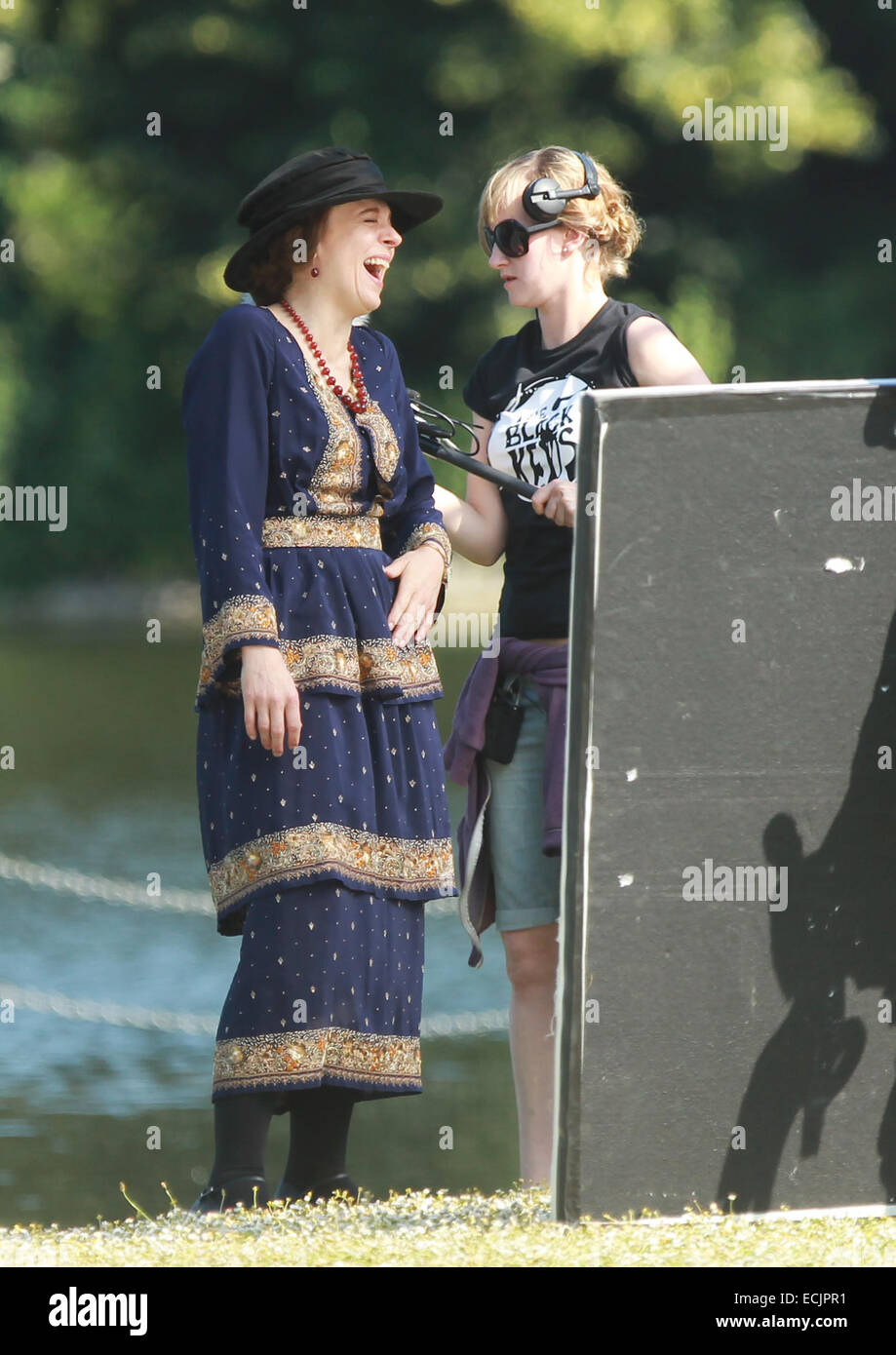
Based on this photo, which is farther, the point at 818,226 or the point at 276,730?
the point at 818,226

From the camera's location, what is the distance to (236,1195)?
332 cm

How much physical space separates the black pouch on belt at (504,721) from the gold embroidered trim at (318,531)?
30cm

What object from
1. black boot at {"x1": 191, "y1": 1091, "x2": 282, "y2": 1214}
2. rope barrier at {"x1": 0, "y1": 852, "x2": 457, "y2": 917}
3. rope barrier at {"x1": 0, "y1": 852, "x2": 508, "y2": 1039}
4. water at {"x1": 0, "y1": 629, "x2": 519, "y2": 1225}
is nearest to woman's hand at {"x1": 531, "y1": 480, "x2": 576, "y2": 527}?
black boot at {"x1": 191, "y1": 1091, "x2": 282, "y2": 1214}

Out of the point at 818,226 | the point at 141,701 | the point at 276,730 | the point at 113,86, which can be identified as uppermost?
the point at 113,86

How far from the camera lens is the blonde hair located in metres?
3.61

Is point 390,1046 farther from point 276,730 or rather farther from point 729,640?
point 729,640

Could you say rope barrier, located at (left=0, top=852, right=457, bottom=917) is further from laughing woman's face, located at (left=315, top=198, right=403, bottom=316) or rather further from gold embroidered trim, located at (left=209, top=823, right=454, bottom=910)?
laughing woman's face, located at (left=315, top=198, right=403, bottom=316)

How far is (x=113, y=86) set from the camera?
25.7 metres

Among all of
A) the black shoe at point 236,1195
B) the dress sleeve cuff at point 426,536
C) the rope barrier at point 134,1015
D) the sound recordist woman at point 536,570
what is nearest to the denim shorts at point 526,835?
the sound recordist woman at point 536,570

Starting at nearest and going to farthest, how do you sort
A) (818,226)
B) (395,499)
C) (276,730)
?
(276,730) < (395,499) < (818,226)

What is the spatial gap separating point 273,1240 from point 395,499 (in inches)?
43.2

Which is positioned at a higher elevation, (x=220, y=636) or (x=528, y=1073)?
(x=220, y=636)

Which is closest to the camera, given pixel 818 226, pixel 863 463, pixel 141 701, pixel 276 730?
pixel 863 463

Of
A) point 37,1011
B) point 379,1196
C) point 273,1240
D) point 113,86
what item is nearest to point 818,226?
point 113,86
